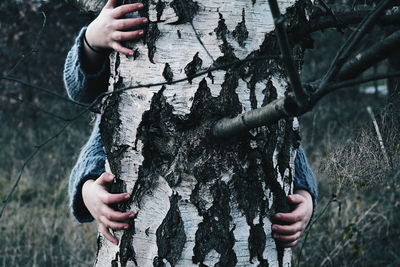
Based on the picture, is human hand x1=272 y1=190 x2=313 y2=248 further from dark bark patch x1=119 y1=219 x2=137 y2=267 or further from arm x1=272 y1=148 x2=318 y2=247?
dark bark patch x1=119 y1=219 x2=137 y2=267

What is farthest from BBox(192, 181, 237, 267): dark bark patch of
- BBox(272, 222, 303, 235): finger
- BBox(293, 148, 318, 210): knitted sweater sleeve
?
BBox(293, 148, 318, 210): knitted sweater sleeve

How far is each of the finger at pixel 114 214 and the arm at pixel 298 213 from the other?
1.14ft

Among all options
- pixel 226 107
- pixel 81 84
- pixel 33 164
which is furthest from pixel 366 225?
pixel 33 164

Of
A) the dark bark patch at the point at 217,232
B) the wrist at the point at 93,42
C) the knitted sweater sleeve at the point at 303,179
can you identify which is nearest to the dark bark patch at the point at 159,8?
the wrist at the point at 93,42

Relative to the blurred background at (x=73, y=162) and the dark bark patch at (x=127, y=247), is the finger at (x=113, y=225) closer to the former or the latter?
the dark bark patch at (x=127, y=247)

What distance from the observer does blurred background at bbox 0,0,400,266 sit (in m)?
1.97

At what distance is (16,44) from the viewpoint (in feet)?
20.6

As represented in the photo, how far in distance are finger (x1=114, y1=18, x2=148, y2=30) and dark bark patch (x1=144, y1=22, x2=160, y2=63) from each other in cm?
2

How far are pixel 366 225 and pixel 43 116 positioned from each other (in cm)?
471

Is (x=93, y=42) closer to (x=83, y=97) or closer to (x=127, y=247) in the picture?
(x=83, y=97)

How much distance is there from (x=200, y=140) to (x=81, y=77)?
72 centimetres

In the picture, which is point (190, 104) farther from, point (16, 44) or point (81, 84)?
point (16, 44)

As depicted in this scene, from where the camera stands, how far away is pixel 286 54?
835 mm

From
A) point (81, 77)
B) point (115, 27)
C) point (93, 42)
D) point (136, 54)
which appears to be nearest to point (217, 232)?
point (136, 54)
